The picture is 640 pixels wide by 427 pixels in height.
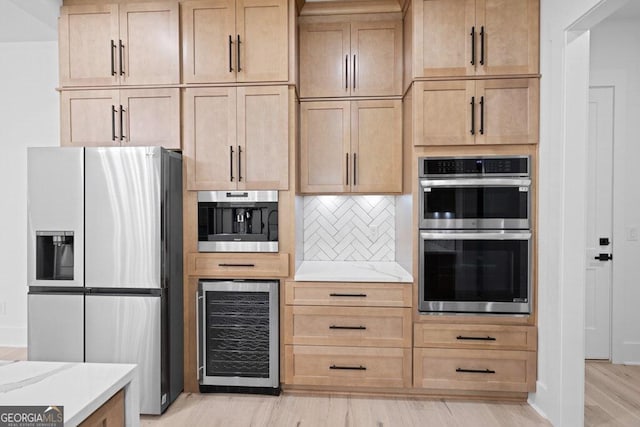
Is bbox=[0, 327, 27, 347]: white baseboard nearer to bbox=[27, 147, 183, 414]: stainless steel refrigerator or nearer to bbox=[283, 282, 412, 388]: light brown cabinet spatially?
bbox=[27, 147, 183, 414]: stainless steel refrigerator

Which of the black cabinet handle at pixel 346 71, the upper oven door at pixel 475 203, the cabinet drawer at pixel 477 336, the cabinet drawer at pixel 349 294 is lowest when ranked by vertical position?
the cabinet drawer at pixel 477 336

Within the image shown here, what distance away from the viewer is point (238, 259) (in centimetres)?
269

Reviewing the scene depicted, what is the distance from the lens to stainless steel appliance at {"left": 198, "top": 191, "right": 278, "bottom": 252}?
269cm

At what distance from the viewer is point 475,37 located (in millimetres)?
2529

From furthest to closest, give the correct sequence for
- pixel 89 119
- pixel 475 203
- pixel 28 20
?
pixel 28 20
pixel 89 119
pixel 475 203

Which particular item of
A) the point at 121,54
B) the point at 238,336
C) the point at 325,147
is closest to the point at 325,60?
the point at 325,147

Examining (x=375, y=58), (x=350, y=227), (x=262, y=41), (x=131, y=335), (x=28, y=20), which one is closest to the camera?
(x=131, y=335)

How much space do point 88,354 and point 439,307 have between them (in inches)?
94.3

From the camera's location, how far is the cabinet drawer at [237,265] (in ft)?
8.78

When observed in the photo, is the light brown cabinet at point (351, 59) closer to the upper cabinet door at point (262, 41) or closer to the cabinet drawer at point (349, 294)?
the upper cabinet door at point (262, 41)

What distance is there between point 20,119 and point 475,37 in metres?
4.14

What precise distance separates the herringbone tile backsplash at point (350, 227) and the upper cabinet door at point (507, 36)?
134 cm

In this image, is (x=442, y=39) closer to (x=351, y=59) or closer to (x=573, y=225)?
(x=351, y=59)

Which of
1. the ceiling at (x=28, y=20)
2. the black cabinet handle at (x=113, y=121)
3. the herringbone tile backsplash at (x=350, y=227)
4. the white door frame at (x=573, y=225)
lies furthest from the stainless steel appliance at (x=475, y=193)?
the ceiling at (x=28, y=20)
